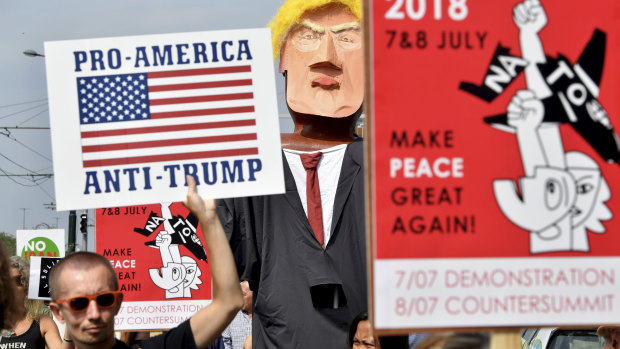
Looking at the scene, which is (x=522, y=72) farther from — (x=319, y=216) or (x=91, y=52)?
(x=319, y=216)

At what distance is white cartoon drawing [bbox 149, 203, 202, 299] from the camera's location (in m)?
10.1

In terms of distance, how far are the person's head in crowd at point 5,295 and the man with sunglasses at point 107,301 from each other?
18 cm

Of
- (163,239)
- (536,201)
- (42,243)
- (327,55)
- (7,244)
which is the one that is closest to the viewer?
(536,201)

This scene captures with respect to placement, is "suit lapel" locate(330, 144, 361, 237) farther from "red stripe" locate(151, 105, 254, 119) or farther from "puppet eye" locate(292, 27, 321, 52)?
"red stripe" locate(151, 105, 254, 119)

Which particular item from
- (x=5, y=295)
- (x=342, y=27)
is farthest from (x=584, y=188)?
(x=342, y=27)

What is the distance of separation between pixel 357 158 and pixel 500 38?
2.33 m

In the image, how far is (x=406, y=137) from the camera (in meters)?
4.16

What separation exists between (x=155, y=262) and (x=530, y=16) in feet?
20.7

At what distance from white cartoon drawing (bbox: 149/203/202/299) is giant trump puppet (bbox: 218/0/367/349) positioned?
3.57m

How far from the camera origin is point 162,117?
4832 mm

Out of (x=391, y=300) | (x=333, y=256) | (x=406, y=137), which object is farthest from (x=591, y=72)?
(x=333, y=256)

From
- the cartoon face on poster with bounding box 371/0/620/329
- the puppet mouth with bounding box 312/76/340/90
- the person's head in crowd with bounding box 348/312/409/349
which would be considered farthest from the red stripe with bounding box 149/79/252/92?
the puppet mouth with bounding box 312/76/340/90

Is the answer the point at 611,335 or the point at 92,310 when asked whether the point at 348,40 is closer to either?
the point at 611,335

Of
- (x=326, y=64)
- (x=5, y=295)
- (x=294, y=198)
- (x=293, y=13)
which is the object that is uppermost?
(x=293, y=13)
